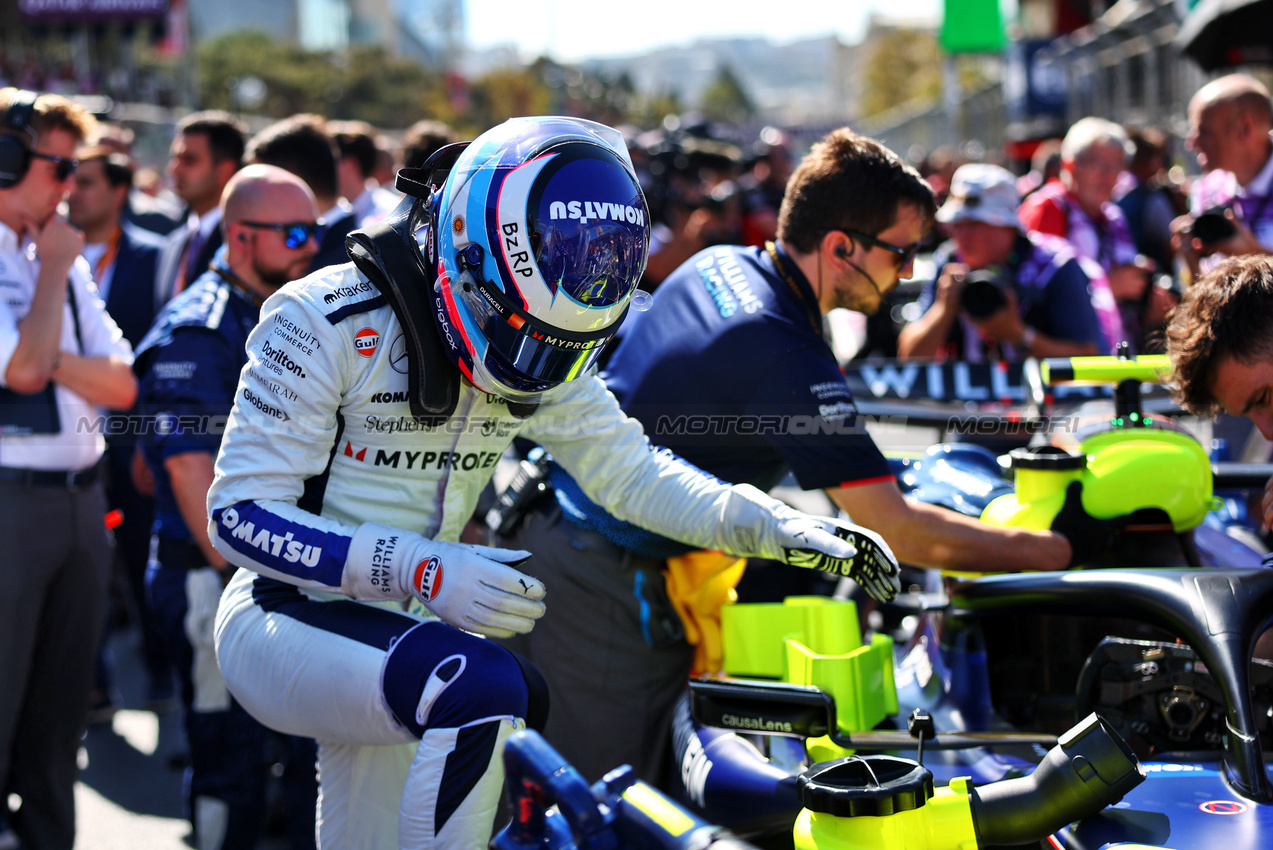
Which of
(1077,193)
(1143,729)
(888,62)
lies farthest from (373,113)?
(1143,729)

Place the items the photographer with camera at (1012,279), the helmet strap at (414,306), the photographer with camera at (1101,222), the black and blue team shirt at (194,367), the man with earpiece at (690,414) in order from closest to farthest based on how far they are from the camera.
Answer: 1. the helmet strap at (414,306)
2. the man with earpiece at (690,414)
3. the black and blue team shirt at (194,367)
4. the photographer with camera at (1012,279)
5. the photographer with camera at (1101,222)

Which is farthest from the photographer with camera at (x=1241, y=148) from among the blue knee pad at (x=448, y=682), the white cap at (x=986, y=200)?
the blue knee pad at (x=448, y=682)

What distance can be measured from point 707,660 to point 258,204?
185 cm

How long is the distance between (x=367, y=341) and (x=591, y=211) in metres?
0.46

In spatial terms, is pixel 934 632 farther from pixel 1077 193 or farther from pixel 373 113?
pixel 373 113

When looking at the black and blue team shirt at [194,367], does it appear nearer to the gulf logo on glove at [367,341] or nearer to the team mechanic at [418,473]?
the team mechanic at [418,473]

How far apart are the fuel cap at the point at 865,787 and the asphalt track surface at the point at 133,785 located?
2731 millimetres

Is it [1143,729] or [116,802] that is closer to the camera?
[1143,729]

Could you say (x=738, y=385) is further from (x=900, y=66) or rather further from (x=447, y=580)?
(x=900, y=66)

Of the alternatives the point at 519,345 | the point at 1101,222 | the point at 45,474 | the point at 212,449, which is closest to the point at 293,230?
the point at 212,449

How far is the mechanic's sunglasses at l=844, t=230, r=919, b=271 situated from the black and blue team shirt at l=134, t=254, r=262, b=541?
1.70 meters

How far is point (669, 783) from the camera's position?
2959mm

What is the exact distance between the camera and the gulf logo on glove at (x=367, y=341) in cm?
205

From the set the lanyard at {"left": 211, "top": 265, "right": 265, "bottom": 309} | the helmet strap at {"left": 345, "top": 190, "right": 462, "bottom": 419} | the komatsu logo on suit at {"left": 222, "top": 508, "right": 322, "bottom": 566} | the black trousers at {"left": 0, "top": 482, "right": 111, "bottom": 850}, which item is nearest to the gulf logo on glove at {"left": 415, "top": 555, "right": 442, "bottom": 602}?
the komatsu logo on suit at {"left": 222, "top": 508, "right": 322, "bottom": 566}
